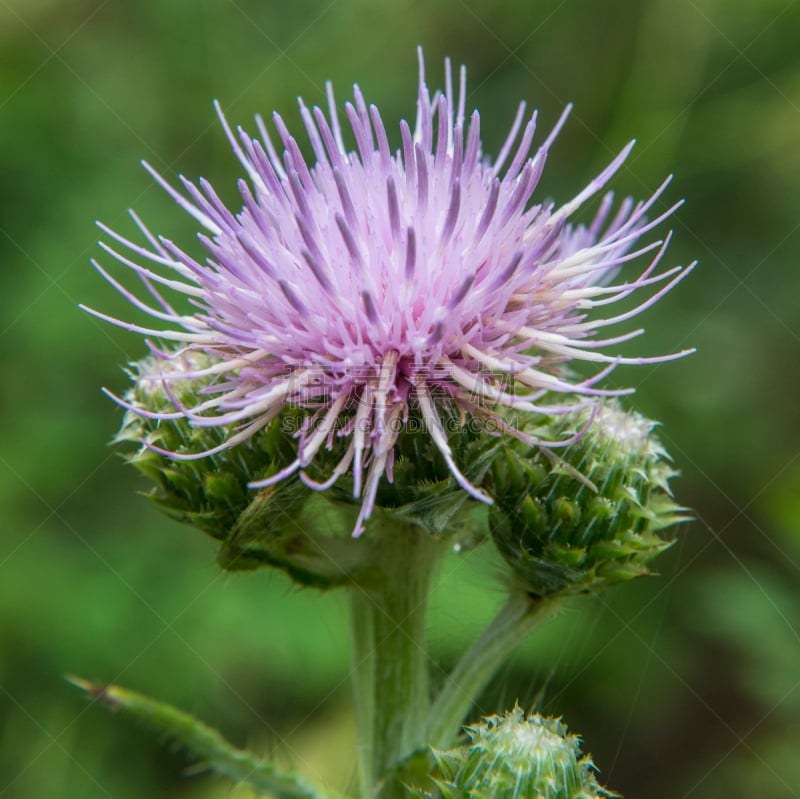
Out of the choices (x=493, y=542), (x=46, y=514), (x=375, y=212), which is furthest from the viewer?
(x=46, y=514)

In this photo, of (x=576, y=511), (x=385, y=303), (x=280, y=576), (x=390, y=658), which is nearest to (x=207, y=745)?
(x=390, y=658)

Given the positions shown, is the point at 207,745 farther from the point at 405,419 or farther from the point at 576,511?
the point at 576,511

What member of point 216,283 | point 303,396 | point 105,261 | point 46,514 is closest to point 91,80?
point 105,261

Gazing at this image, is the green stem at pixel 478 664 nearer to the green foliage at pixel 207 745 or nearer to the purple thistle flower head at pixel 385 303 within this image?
the green foliage at pixel 207 745

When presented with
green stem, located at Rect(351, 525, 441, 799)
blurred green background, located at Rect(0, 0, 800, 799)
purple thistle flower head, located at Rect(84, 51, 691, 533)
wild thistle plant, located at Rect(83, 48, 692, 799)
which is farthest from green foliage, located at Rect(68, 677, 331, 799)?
purple thistle flower head, located at Rect(84, 51, 691, 533)

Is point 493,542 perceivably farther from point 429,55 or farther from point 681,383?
point 429,55

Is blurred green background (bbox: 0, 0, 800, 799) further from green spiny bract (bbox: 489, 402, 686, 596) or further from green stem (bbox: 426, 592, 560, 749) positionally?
green spiny bract (bbox: 489, 402, 686, 596)

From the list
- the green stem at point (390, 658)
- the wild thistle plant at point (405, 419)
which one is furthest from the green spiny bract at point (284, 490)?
the green stem at point (390, 658)
